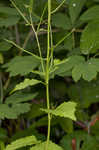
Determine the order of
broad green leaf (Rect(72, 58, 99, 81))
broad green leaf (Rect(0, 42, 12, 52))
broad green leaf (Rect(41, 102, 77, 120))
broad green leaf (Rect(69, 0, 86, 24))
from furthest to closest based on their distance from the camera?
broad green leaf (Rect(0, 42, 12, 52)) < broad green leaf (Rect(69, 0, 86, 24)) < broad green leaf (Rect(72, 58, 99, 81)) < broad green leaf (Rect(41, 102, 77, 120))

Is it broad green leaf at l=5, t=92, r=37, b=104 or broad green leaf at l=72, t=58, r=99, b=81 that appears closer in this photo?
broad green leaf at l=72, t=58, r=99, b=81

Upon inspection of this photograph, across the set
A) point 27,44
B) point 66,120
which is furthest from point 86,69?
point 27,44

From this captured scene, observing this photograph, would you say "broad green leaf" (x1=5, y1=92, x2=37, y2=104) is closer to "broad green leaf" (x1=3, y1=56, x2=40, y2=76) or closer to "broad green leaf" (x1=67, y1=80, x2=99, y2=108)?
"broad green leaf" (x1=3, y1=56, x2=40, y2=76)

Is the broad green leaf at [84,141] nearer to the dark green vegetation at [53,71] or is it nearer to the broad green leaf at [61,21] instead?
the dark green vegetation at [53,71]

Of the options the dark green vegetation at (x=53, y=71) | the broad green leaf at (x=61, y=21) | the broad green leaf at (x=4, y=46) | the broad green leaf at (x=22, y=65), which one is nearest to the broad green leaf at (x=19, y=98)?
the dark green vegetation at (x=53, y=71)

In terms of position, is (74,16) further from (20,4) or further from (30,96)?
(30,96)

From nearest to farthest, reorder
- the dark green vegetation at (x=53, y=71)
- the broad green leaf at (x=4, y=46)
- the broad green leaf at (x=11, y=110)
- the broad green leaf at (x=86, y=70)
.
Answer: the dark green vegetation at (x=53, y=71) < the broad green leaf at (x=86, y=70) < the broad green leaf at (x=11, y=110) < the broad green leaf at (x=4, y=46)

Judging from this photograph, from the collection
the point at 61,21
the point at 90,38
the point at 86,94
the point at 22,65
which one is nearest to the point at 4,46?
the point at 22,65

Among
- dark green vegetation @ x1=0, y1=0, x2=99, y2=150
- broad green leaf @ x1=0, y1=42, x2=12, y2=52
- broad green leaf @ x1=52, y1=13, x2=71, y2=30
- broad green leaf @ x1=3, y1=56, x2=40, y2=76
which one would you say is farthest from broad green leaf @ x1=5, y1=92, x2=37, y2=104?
broad green leaf @ x1=52, y1=13, x2=71, y2=30
